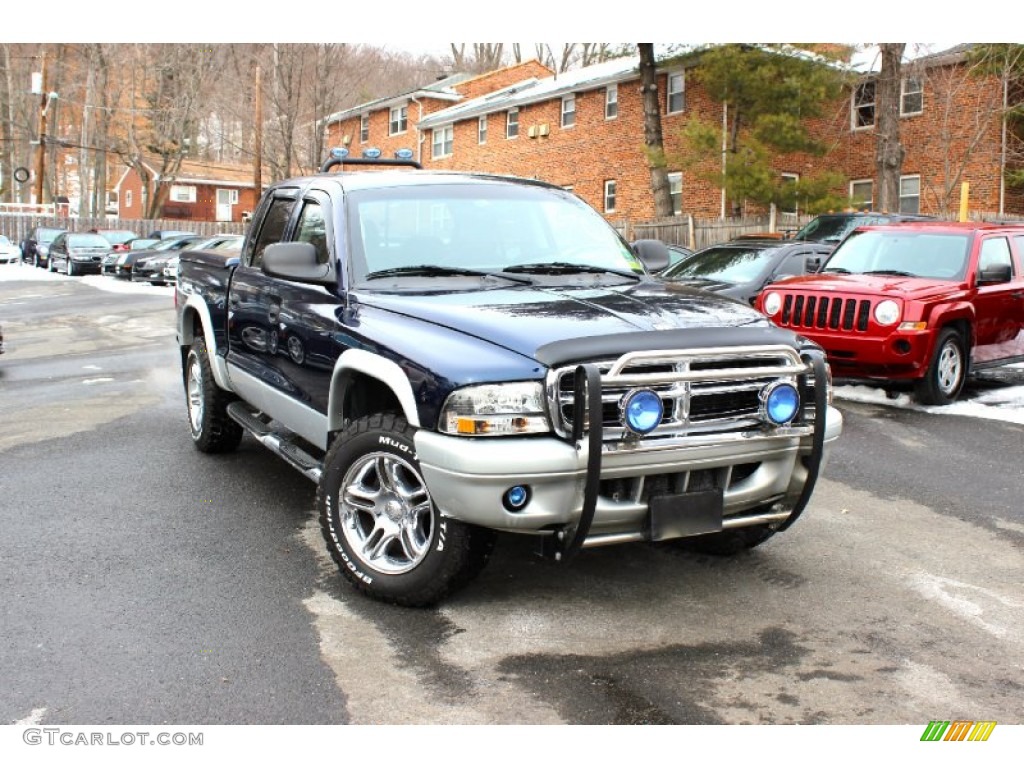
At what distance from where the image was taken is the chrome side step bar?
5.43 metres

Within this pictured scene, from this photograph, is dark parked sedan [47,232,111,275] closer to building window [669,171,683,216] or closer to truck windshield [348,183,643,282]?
building window [669,171,683,216]

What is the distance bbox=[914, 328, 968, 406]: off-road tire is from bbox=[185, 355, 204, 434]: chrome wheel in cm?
647

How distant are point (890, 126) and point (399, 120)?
31.5 m

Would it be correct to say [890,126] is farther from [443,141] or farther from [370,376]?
[443,141]

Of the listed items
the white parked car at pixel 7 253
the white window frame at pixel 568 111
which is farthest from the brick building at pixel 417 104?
the white parked car at pixel 7 253

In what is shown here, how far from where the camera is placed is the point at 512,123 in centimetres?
4134

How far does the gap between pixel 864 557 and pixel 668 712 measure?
2277 millimetres

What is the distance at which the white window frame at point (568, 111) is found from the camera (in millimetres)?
37875

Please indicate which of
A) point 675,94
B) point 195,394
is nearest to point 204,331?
point 195,394

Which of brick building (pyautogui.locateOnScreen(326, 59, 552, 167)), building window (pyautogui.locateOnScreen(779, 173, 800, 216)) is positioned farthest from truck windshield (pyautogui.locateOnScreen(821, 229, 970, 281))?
brick building (pyautogui.locateOnScreen(326, 59, 552, 167))

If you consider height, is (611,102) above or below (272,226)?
above

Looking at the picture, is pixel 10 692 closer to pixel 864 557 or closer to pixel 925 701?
pixel 925 701

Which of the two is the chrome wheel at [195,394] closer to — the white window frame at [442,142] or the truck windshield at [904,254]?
the truck windshield at [904,254]

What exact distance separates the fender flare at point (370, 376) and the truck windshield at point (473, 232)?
545 mm
